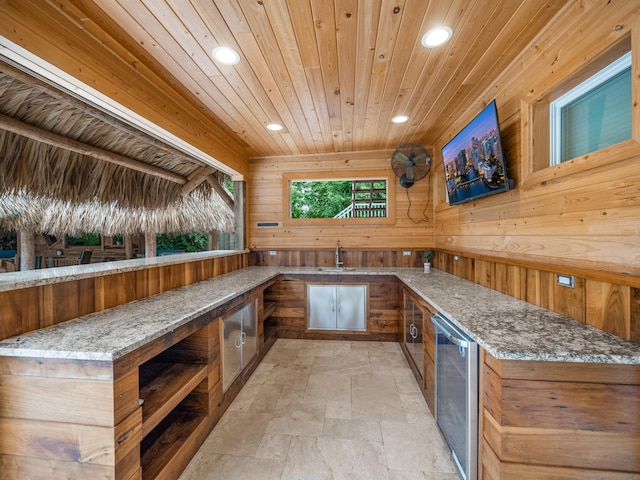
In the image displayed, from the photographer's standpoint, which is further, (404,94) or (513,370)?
(404,94)

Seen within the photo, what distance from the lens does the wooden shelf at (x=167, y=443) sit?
1356mm

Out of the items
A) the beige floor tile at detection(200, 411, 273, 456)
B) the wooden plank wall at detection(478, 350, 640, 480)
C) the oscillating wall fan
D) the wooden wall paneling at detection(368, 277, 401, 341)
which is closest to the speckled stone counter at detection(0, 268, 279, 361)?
the beige floor tile at detection(200, 411, 273, 456)

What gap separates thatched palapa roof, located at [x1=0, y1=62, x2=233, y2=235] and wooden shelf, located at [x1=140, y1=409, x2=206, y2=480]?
2.14 metres

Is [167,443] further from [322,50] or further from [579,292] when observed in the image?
[322,50]

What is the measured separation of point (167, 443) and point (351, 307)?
7.56 feet

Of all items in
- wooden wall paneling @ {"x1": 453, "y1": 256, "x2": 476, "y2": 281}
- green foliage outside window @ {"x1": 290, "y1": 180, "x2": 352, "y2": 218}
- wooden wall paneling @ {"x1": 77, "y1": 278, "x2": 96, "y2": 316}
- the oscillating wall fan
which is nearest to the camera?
wooden wall paneling @ {"x1": 77, "y1": 278, "x2": 96, "y2": 316}

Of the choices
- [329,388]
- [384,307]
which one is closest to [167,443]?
[329,388]

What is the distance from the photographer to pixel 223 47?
5.35 feet

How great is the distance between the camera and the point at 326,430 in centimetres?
184

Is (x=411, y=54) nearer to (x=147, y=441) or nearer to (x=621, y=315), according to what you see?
(x=621, y=315)

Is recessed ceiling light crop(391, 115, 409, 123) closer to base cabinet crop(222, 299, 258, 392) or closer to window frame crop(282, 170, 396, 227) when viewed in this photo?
window frame crop(282, 170, 396, 227)

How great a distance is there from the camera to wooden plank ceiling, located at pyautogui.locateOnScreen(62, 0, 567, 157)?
1373mm

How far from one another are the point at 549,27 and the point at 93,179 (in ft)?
14.3

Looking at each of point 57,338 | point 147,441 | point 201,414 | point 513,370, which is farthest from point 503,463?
point 57,338
